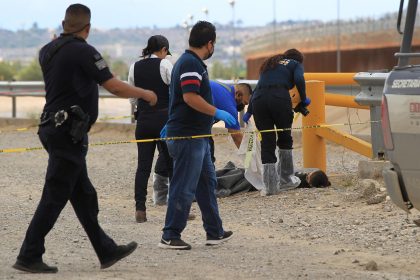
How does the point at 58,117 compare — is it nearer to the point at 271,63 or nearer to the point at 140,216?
the point at 140,216

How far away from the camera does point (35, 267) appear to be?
27.6 feet

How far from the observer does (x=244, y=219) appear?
11797 millimetres

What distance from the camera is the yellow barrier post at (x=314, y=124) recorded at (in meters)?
14.2

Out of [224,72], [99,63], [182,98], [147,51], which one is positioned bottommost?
[224,72]

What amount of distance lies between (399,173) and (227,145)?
1152 cm

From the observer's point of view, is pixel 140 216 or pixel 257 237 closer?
pixel 257 237

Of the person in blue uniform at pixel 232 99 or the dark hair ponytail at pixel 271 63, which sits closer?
the person in blue uniform at pixel 232 99

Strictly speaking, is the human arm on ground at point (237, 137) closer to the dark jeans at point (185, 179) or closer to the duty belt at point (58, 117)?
the dark jeans at point (185, 179)

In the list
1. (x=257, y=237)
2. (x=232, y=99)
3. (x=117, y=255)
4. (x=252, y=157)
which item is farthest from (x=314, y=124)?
(x=117, y=255)

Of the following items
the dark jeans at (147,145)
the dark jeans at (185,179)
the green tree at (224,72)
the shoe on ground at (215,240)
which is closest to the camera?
the dark jeans at (185,179)

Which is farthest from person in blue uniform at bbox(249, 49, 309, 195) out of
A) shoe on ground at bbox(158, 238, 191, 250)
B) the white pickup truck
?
the white pickup truck

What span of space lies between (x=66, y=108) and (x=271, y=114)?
5024 mm

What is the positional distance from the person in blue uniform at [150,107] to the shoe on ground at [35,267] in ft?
10.2

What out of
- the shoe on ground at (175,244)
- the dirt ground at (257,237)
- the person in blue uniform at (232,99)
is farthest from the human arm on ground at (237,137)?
the shoe on ground at (175,244)
